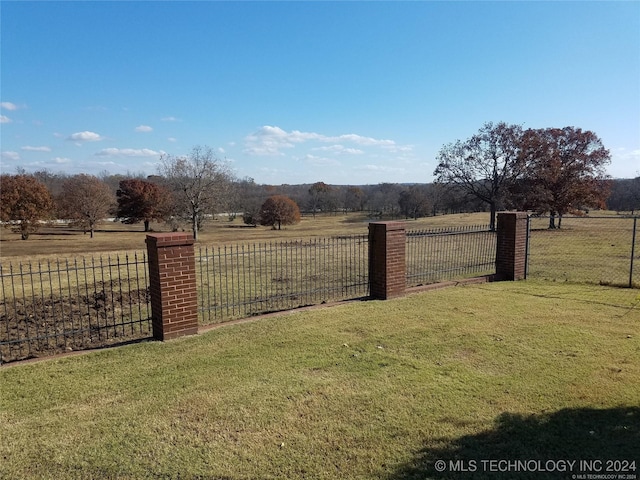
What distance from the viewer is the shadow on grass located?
9.77 ft

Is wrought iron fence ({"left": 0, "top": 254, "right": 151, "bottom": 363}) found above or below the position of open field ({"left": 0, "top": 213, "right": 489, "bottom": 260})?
above

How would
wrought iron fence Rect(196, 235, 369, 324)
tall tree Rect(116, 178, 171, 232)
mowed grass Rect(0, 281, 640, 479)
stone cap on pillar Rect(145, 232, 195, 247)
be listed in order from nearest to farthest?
1. mowed grass Rect(0, 281, 640, 479)
2. stone cap on pillar Rect(145, 232, 195, 247)
3. wrought iron fence Rect(196, 235, 369, 324)
4. tall tree Rect(116, 178, 171, 232)

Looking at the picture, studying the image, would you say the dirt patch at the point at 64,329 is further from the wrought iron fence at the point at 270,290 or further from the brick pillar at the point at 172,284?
the wrought iron fence at the point at 270,290

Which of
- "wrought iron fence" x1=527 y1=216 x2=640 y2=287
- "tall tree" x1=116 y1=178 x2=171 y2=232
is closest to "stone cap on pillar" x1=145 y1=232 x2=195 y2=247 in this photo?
"wrought iron fence" x1=527 y1=216 x2=640 y2=287

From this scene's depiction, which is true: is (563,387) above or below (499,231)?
below

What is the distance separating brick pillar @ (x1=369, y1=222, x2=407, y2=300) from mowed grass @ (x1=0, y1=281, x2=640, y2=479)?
1.80 meters

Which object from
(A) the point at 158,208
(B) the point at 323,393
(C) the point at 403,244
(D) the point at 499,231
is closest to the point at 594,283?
(D) the point at 499,231

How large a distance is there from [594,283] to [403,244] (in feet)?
16.8

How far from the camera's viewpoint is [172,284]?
19.4ft

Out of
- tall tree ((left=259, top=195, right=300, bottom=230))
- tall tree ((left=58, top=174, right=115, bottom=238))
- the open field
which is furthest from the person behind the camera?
tall tree ((left=259, top=195, right=300, bottom=230))

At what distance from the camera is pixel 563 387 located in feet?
14.0

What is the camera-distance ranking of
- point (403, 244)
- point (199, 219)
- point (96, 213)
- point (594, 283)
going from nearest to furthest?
1. point (403, 244)
2. point (594, 283)
3. point (199, 219)
4. point (96, 213)

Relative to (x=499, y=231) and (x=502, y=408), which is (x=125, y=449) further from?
(x=499, y=231)

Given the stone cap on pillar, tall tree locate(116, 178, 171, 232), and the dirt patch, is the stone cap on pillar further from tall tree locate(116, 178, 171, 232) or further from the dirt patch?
tall tree locate(116, 178, 171, 232)
